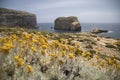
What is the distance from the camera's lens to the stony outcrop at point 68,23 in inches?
3636

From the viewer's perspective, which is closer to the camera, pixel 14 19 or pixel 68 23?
pixel 14 19

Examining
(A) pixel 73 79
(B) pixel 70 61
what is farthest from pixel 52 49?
(A) pixel 73 79

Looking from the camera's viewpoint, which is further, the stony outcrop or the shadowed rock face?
the stony outcrop

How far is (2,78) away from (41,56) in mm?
1858

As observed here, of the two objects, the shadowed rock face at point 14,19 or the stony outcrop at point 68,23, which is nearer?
the shadowed rock face at point 14,19

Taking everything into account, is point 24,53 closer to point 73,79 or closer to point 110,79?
point 73,79

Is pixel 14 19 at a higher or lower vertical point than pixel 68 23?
higher

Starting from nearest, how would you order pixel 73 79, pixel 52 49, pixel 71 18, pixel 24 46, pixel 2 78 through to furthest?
pixel 2 78 < pixel 73 79 < pixel 24 46 < pixel 52 49 < pixel 71 18

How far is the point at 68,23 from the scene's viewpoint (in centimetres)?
9650

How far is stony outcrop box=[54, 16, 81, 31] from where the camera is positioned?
3636 inches

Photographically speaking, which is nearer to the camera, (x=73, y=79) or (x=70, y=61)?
(x=73, y=79)

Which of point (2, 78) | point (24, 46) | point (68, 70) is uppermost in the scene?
point (24, 46)

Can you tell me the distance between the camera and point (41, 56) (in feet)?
16.0

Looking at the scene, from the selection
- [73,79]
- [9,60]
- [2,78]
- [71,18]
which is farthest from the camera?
[71,18]
